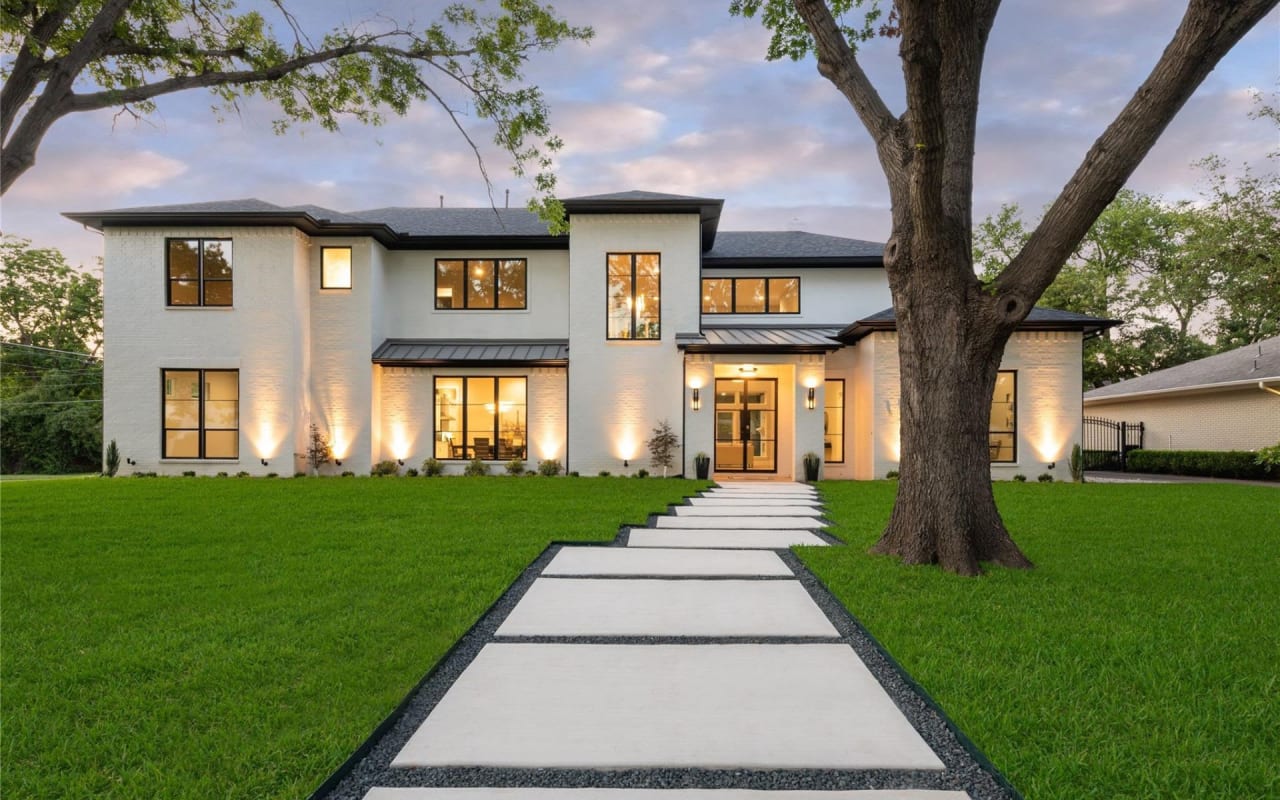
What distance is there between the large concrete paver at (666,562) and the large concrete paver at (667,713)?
1.79 meters

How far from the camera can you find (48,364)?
102 feet

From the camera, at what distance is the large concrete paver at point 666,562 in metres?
5.30

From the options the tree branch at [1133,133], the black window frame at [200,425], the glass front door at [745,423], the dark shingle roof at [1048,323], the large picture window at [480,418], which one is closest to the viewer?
the tree branch at [1133,133]

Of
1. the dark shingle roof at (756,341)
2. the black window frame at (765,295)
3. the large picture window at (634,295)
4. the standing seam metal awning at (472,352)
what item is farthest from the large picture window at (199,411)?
the black window frame at (765,295)

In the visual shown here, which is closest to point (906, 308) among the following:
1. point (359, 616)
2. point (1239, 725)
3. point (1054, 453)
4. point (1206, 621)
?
point (1206, 621)

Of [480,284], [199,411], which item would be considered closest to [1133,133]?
[480,284]

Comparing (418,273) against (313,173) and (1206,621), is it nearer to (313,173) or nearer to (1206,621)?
(313,173)

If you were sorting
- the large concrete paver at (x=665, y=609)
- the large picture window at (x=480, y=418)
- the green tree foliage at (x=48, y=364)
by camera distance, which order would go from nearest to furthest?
1. the large concrete paver at (x=665, y=609)
2. the large picture window at (x=480, y=418)
3. the green tree foliage at (x=48, y=364)

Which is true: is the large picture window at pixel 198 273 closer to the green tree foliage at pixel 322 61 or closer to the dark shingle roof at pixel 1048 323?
the green tree foliage at pixel 322 61

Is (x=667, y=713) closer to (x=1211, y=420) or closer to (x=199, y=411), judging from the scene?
(x=199, y=411)

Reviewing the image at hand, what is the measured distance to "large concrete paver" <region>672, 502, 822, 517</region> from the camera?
8.93m

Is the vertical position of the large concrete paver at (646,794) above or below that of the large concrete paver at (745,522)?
above

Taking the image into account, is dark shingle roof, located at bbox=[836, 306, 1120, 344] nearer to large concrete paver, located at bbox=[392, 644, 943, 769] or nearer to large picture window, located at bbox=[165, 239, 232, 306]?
large concrete paver, located at bbox=[392, 644, 943, 769]

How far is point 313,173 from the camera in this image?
17453mm
